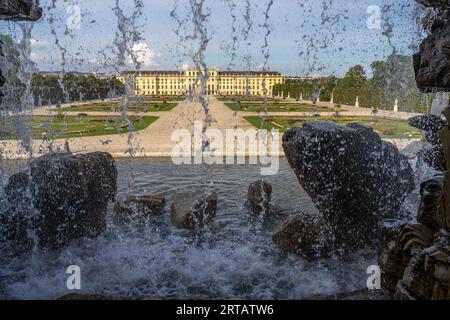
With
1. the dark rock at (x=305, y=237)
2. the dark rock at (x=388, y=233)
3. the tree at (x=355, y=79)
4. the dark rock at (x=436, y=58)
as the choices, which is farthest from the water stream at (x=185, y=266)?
the tree at (x=355, y=79)

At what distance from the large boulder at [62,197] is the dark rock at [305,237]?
232 centimetres

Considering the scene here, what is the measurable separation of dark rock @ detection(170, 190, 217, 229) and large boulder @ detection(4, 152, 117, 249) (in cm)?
97

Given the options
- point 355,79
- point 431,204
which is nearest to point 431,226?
point 431,204

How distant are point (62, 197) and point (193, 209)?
1.69 meters

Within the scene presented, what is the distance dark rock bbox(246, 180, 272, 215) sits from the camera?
6633mm

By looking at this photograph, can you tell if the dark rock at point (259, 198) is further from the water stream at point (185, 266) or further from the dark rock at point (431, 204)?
the dark rock at point (431, 204)

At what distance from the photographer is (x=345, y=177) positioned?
482 centimetres

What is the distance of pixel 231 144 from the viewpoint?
42.9 ft

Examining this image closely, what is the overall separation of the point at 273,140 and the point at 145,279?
10004 millimetres

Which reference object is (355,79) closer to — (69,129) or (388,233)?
(69,129)

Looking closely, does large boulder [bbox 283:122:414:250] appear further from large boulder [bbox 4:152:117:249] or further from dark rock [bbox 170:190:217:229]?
large boulder [bbox 4:152:117:249]

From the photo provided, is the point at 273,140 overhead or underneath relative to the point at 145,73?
underneath
